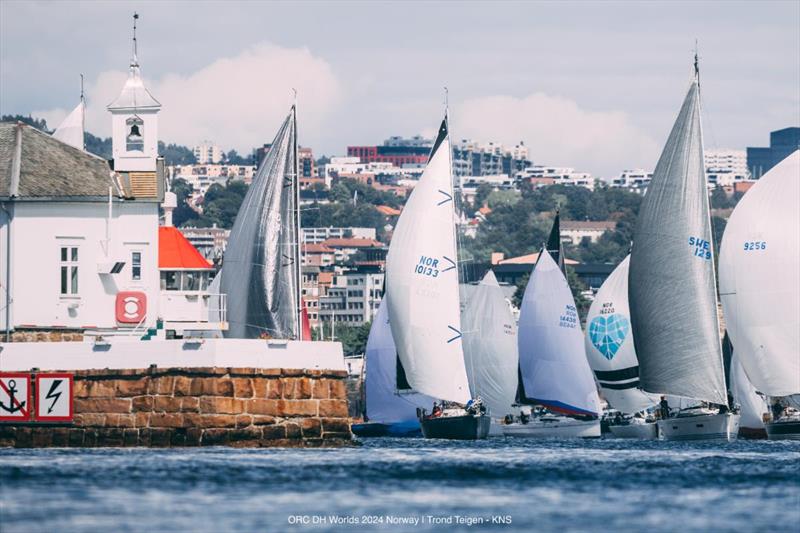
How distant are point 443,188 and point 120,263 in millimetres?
20282

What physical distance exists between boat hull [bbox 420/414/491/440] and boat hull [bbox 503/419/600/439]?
62.7 ft

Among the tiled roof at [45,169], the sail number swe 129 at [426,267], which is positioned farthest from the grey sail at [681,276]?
the tiled roof at [45,169]

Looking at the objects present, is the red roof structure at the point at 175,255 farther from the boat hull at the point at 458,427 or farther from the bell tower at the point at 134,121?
the boat hull at the point at 458,427

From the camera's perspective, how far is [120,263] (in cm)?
6456

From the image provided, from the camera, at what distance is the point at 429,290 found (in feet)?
264

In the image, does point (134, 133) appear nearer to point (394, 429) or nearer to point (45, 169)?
point (45, 169)

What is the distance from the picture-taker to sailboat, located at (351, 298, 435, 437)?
100688 millimetres

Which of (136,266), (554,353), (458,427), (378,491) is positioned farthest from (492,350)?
(378,491)

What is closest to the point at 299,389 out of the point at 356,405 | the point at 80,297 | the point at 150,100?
the point at 80,297

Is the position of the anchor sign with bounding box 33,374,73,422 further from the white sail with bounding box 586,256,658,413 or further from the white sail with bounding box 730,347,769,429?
the white sail with bounding box 586,256,658,413

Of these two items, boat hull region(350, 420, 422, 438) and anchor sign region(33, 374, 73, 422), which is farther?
boat hull region(350, 420, 422, 438)

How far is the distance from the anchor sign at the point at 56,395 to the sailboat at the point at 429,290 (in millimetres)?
22692

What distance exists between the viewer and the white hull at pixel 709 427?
8119 centimetres

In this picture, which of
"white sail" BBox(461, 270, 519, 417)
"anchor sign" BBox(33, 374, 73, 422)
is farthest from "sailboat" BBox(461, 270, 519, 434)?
"anchor sign" BBox(33, 374, 73, 422)
